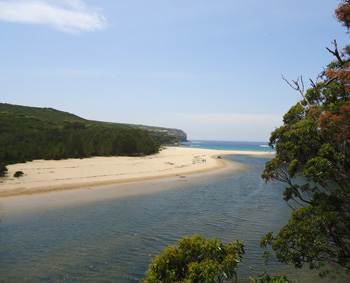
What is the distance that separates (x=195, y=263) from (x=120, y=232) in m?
11.2

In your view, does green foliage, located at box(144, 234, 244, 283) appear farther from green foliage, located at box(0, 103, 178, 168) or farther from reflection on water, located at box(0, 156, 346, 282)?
green foliage, located at box(0, 103, 178, 168)

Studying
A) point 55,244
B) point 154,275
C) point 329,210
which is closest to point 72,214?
point 55,244

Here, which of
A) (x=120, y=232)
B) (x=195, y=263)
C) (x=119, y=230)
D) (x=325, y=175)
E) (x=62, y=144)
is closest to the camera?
(x=195, y=263)

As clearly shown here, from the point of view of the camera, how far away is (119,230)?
51.0 feet

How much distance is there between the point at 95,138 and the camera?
57438mm

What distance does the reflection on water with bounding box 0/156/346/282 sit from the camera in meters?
10.6

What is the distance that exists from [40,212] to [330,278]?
59.4ft

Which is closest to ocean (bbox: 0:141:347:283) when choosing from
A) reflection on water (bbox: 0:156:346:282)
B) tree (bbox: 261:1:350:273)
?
reflection on water (bbox: 0:156:346:282)

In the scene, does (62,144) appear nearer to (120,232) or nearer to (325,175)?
(120,232)

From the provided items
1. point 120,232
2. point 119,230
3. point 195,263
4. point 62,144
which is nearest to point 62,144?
point 62,144

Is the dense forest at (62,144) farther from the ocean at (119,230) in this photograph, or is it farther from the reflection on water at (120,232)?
the reflection on water at (120,232)

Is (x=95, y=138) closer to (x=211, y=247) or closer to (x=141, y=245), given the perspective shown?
(x=141, y=245)

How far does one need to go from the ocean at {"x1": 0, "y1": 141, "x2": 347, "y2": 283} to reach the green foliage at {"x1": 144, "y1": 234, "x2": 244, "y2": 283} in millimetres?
5425

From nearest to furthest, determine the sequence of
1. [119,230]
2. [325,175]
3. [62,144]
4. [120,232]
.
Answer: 1. [325,175]
2. [120,232]
3. [119,230]
4. [62,144]
